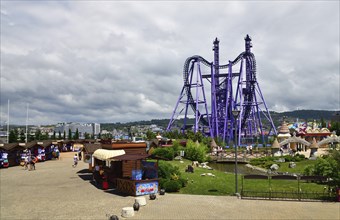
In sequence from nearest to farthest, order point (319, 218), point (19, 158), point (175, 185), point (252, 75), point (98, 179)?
1. point (319, 218)
2. point (175, 185)
3. point (98, 179)
4. point (19, 158)
5. point (252, 75)

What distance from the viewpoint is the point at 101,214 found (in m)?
14.5

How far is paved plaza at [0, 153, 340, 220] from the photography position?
14.2 meters

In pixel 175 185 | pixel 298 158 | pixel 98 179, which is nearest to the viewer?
pixel 175 185

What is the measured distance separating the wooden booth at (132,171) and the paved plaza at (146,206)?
0.83m

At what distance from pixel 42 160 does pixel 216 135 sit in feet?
156

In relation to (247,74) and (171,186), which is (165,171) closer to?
(171,186)

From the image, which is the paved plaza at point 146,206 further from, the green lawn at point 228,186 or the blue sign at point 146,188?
the green lawn at point 228,186

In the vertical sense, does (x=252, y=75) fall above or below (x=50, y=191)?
above

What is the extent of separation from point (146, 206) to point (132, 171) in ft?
12.2

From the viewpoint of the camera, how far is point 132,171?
19172 millimetres

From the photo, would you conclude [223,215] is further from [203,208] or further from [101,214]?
[101,214]

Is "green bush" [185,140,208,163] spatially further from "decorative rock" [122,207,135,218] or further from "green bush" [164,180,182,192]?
"decorative rock" [122,207,135,218]

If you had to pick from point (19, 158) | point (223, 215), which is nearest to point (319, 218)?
point (223, 215)

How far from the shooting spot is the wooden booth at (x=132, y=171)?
18781 mm
